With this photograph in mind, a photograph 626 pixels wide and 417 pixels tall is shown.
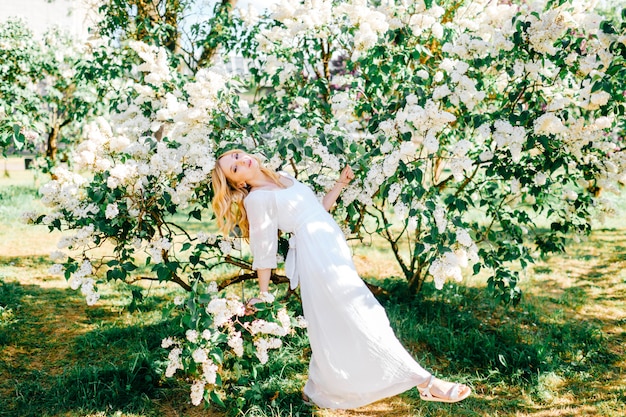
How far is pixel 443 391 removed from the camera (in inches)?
110

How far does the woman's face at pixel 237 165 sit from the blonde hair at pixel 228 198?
0.06 feet

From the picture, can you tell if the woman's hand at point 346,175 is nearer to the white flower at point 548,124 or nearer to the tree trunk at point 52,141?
the white flower at point 548,124

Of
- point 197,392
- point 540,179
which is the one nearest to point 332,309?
point 197,392

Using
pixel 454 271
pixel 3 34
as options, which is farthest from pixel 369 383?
pixel 3 34

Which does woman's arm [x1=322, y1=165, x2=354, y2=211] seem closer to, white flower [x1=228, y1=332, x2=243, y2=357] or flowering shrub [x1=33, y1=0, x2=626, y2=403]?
flowering shrub [x1=33, y1=0, x2=626, y2=403]

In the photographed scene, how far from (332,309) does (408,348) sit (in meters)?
1.31

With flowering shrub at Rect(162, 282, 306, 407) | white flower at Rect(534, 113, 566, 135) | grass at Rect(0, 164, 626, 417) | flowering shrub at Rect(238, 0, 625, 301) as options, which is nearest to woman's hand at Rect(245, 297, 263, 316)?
flowering shrub at Rect(162, 282, 306, 407)

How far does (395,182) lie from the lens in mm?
3088

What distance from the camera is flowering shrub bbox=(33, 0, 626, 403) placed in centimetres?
296

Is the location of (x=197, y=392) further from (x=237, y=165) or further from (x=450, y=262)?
(x=450, y=262)

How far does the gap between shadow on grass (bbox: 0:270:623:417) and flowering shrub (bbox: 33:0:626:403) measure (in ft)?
1.56

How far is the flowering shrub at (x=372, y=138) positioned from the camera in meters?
2.96

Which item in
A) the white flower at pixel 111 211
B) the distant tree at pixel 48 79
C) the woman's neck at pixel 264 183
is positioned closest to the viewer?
the white flower at pixel 111 211

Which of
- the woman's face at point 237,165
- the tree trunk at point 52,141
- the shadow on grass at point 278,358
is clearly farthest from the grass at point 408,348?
the tree trunk at point 52,141
